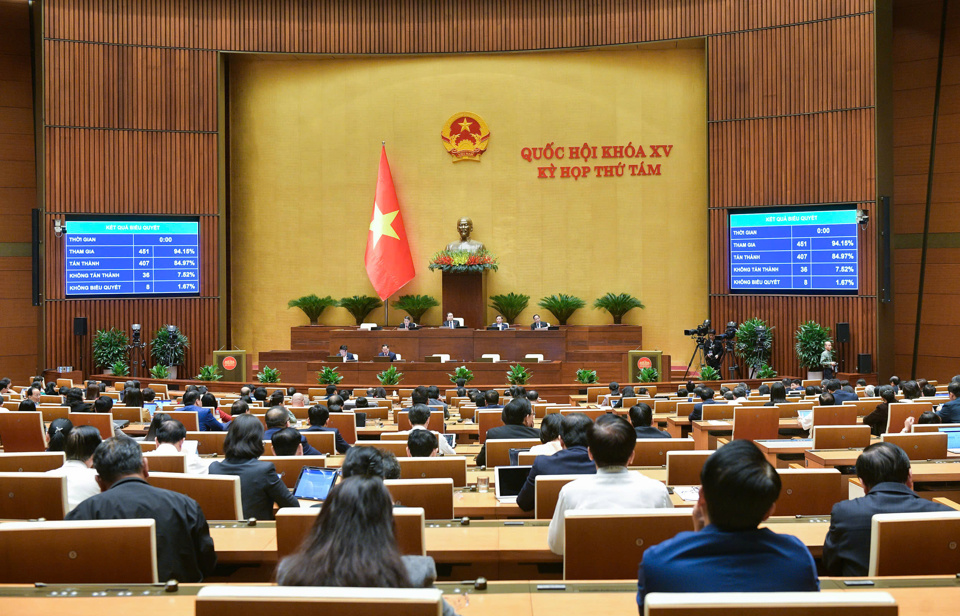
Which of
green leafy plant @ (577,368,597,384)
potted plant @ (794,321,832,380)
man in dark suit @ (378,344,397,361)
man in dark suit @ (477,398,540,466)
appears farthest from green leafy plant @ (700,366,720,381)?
man in dark suit @ (477,398,540,466)

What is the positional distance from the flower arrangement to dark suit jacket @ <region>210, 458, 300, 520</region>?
1226 centimetres

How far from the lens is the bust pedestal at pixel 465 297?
53.6 feet

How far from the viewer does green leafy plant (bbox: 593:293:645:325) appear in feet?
54.0

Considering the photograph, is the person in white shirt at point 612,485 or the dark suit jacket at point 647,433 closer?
the person in white shirt at point 612,485

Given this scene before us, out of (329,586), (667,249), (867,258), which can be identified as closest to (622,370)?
(667,249)

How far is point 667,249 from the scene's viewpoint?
17016 millimetres

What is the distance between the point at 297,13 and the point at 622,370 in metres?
9.29

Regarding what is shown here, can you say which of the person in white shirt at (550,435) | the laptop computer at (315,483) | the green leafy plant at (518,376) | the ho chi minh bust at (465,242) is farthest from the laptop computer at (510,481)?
the ho chi minh bust at (465,242)

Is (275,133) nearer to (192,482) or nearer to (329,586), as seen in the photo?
(192,482)

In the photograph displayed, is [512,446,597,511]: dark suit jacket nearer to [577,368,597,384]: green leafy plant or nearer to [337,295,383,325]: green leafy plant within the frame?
[577,368,597,384]: green leafy plant

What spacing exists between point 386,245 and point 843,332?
8409 millimetres

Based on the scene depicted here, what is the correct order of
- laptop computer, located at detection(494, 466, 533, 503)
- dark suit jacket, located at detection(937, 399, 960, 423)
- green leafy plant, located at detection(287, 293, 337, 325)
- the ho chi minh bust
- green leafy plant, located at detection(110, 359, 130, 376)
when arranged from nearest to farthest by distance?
laptop computer, located at detection(494, 466, 533, 503), dark suit jacket, located at detection(937, 399, 960, 423), green leafy plant, located at detection(110, 359, 130, 376), the ho chi minh bust, green leafy plant, located at detection(287, 293, 337, 325)

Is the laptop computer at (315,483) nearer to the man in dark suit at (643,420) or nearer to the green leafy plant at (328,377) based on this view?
the man in dark suit at (643,420)

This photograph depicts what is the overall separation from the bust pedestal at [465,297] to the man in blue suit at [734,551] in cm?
1424
